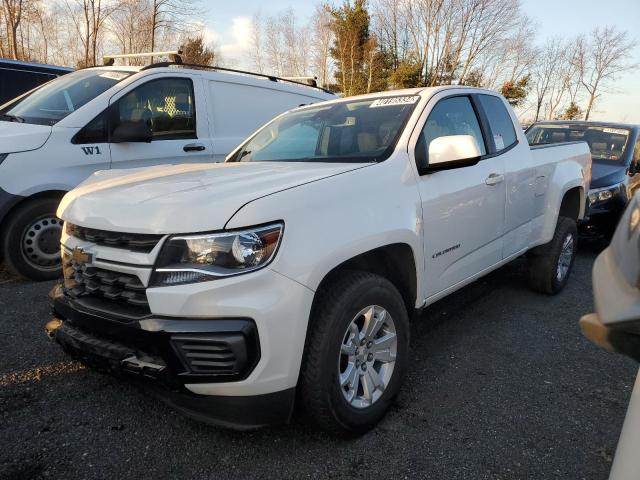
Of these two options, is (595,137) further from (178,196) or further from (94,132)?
(178,196)

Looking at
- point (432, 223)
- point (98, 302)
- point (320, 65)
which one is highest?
point (320, 65)

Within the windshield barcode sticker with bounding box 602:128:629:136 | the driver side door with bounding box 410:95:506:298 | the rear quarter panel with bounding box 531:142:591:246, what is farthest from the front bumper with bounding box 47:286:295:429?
the windshield barcode sticker with bounding box 602:128:629:136

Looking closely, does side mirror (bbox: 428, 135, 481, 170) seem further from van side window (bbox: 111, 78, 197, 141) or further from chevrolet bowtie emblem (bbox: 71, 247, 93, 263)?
van side window (bbox: 111, 78, 197, 141)

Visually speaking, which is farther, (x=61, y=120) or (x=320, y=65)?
(x=320, y=65)

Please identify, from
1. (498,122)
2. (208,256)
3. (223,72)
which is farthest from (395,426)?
(223,72)

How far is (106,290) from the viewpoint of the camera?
2.01 m

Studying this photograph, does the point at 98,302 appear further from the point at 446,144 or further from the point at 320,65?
the point at 320,65

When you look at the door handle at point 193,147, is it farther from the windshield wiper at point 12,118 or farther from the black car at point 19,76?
the black car at point 19,76

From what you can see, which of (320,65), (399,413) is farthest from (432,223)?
(320,65)

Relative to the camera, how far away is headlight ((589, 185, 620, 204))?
18.7ft

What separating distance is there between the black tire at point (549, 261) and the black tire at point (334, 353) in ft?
8.33

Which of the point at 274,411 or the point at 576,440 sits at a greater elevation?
the point at 274,411

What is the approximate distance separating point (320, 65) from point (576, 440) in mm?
37304

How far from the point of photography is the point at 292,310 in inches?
72.9
